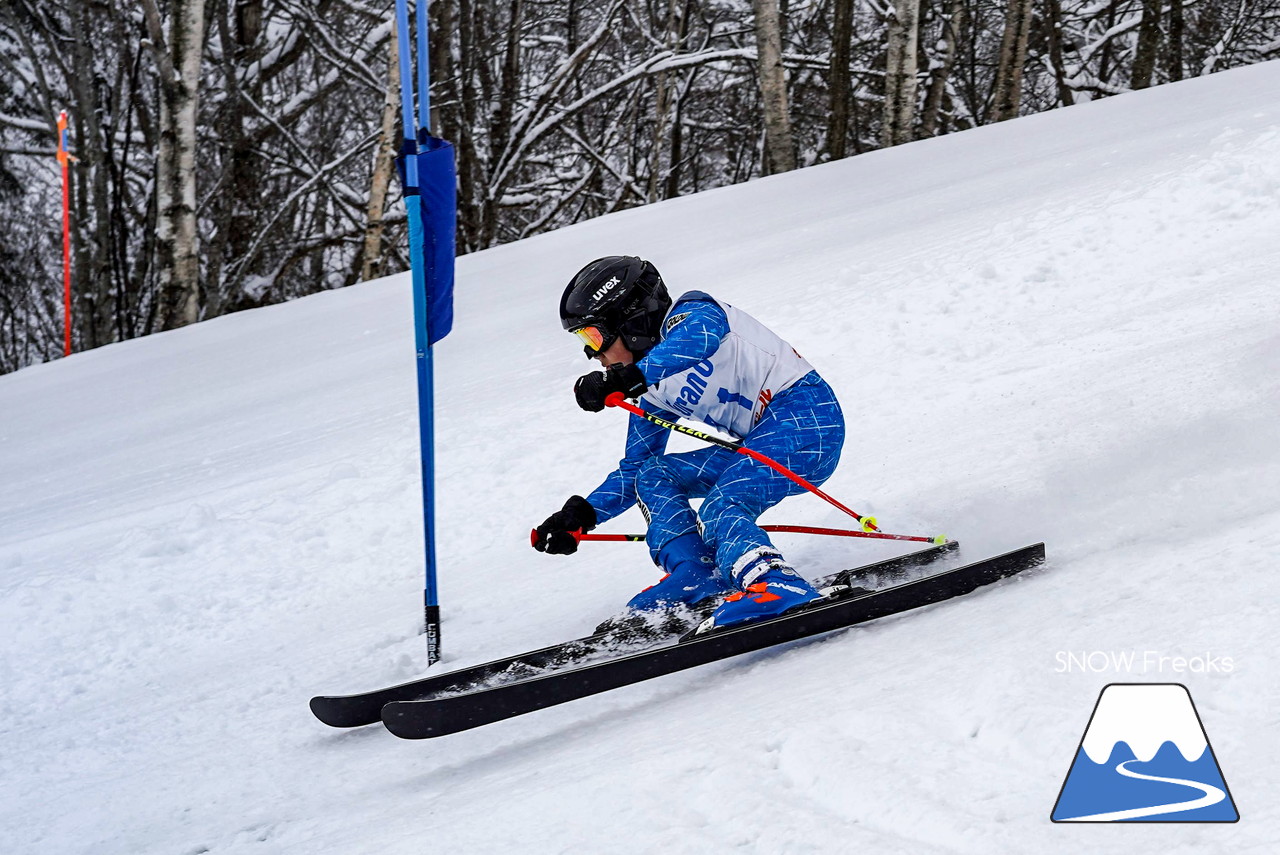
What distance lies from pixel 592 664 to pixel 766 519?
175 centimetres

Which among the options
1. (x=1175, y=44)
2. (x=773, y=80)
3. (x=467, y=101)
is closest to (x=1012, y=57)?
(x=773, y=80)

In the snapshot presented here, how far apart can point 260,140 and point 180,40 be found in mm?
5719

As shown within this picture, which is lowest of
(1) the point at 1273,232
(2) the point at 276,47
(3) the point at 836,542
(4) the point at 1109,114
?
(3) the point at 836,542

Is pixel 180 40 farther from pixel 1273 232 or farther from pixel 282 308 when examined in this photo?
pixel 1273 232

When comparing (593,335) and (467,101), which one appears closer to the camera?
(593,335)

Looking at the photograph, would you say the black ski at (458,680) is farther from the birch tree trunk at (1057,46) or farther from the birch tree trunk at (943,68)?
the birch tree trunk at (1057,46)

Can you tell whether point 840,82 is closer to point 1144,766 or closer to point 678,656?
point 678,656

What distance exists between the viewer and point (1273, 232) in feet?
19.0

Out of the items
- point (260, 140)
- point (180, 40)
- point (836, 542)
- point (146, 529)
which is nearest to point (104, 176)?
point (260, 140)

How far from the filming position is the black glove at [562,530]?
353cm

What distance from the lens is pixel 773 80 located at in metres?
11.5

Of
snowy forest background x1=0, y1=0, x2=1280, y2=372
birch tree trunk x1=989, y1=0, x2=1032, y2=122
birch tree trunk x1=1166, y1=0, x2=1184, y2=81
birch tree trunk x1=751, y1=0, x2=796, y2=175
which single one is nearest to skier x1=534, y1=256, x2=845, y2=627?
birch tree trunk x1=751, y1=0, x2=796, y2=175
